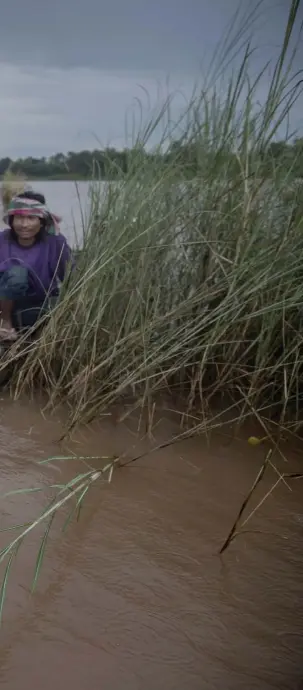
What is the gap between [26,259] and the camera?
2.87 metres

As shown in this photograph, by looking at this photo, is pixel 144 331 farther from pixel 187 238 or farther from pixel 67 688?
pixel 67 688

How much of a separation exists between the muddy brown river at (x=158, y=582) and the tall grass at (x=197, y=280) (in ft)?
0.89

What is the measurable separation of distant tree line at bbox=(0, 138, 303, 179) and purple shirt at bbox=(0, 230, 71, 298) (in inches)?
11.1

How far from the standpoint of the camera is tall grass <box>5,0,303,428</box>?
210cm

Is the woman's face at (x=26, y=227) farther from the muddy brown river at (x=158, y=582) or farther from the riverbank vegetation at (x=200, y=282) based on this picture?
the muddy brown river at (x=158, y=582)

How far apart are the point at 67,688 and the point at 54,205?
236cm

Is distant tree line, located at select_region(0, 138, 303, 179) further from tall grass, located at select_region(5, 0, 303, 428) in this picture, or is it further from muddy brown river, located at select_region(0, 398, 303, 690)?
muddy brown river, located at select_region(0, 398, 303, 690)

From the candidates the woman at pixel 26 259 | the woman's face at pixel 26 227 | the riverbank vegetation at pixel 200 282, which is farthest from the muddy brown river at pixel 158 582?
the woman's face at pixel 26 227

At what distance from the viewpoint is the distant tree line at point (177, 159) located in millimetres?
2191

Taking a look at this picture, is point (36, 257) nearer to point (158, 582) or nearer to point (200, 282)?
point (200, 282)

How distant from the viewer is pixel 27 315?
2.76m

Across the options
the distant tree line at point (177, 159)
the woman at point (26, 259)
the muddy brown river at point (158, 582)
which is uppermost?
the distant tree line at point (177, 159)

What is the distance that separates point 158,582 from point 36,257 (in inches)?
68.7

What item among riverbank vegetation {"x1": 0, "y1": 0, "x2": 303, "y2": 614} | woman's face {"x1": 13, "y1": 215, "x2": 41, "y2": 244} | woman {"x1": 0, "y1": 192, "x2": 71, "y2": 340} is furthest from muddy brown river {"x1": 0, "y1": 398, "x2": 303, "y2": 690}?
woman's face {"x1": 13, "y1": 215, "x2": 41, "y2": 244}
